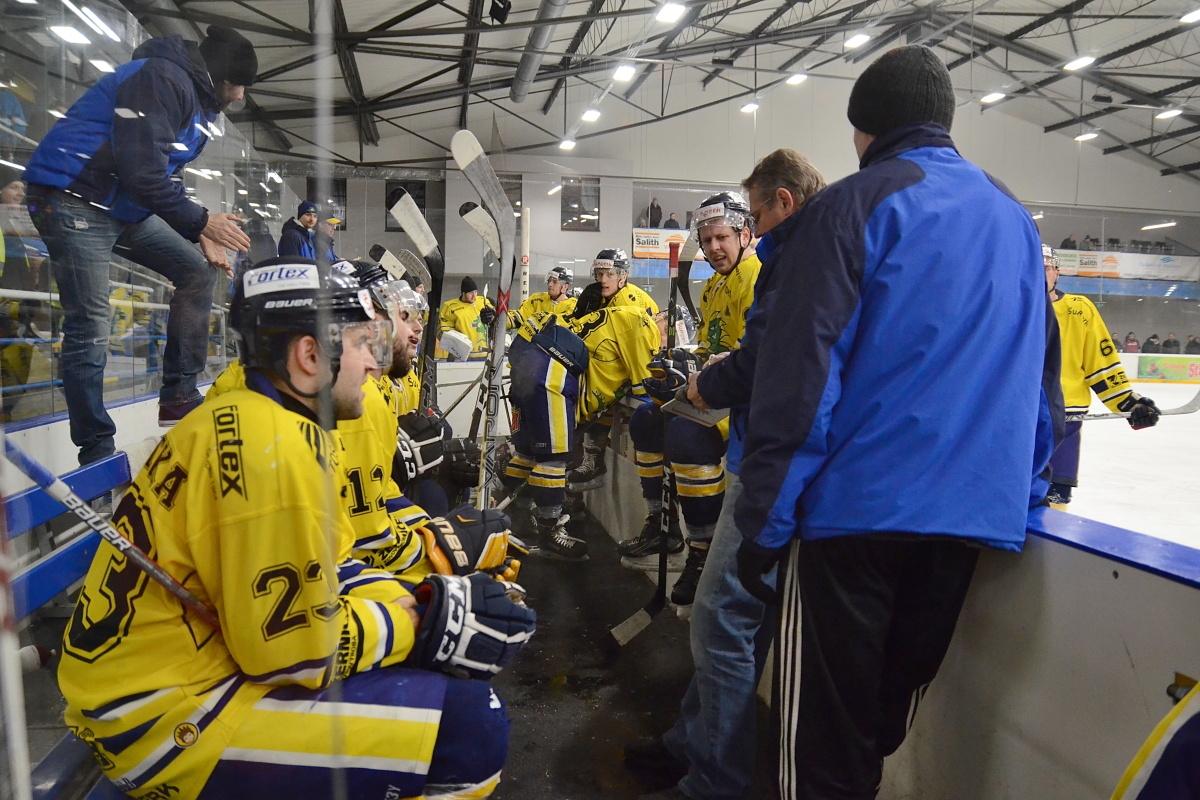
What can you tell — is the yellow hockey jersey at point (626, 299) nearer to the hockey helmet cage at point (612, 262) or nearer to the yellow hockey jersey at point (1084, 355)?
the hockey helmet cage at point (612, 262)

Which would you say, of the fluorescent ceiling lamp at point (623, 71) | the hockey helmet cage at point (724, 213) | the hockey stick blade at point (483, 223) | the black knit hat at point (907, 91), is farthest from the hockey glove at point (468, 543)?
the fluorescent ceiling lamp at point (623, 71)

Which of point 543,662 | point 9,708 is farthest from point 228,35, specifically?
point 543,662

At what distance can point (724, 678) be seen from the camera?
137 cm

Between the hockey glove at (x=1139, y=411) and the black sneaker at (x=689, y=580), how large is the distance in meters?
2.10

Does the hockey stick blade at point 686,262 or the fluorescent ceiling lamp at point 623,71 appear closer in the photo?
the hockey stick blade at point 686,262

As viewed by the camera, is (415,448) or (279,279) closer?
(279,279)

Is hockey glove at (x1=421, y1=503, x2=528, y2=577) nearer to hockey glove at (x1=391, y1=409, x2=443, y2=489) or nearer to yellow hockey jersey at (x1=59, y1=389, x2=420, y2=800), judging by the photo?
hockey glove at (x1=391, y1=409, x2=443, y2=489)

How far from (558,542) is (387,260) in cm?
141

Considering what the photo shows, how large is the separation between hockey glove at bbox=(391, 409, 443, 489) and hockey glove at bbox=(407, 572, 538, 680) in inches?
38.3

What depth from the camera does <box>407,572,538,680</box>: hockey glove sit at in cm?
100

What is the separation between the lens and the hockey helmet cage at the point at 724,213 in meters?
2.27

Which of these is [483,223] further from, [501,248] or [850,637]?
[850,637]

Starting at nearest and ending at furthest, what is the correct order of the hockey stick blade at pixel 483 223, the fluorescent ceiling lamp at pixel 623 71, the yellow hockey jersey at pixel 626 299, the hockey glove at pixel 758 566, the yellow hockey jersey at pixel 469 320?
the hockey glove at pixel 758 566, the hockey stick blade at pixel 483 223, the yellow hockey jersey at pixel 626 299, the yellow hockey jersey at pixel 469 320, the fluorescent ceiling lamp at pixel 623 71

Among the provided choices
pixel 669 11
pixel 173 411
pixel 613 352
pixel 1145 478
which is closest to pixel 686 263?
pixel 613 352
